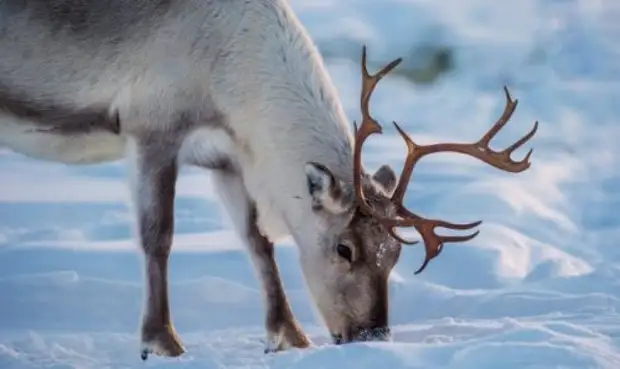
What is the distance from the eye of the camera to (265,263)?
Result: 2.66 m

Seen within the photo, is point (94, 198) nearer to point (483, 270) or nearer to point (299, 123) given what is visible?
point (299, 123)

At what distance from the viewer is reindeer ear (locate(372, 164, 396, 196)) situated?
2.47 m

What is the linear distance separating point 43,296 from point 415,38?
105 cm

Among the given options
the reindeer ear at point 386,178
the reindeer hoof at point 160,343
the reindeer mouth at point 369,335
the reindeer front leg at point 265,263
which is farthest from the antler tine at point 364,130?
the reindeer hoof at point 160,343

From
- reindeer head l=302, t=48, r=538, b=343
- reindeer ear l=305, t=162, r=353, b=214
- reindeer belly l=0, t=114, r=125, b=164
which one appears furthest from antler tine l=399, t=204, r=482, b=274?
reindeer belly l=0, t=114, r=125, b=164

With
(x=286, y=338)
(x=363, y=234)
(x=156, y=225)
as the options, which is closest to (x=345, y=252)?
(x=363, y=234)

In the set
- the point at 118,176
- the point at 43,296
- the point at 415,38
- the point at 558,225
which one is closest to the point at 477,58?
the point at 415,38

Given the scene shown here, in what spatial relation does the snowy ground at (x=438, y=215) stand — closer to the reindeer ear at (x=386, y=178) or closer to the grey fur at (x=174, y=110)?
the grey fur at (x=174, y=110)

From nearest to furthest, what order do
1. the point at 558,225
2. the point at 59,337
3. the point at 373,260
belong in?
the point at 373,260, the point at 59,337, the point at 558,225

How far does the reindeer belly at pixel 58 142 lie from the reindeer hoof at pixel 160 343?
1.29 ft

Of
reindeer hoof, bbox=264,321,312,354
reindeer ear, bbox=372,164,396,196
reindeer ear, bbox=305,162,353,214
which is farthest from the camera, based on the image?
reindeer hoof, bbox=264,321,312,354

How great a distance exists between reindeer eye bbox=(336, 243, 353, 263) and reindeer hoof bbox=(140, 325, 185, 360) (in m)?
0.41

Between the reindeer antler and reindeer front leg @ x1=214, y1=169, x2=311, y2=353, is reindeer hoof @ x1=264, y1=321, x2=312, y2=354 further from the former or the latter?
the reindeer antler

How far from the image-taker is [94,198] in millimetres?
2654
